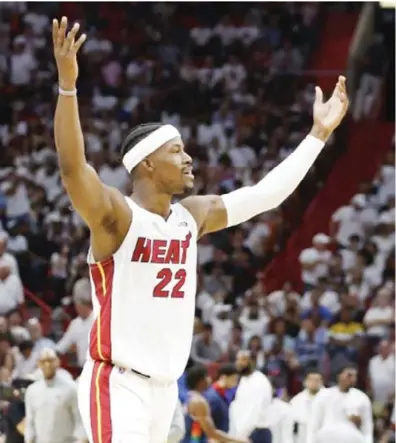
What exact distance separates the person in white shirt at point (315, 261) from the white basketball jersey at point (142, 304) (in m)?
10.0

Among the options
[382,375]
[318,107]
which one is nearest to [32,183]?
[382,375]

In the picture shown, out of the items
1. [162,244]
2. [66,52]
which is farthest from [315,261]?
[66,52]

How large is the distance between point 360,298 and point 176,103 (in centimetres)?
613

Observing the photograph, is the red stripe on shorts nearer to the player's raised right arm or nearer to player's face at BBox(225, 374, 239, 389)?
the player's raised right arm

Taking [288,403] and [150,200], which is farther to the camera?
[288,403]

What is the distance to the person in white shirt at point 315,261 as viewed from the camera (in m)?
15.7

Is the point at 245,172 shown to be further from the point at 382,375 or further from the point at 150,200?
the point at 150,200

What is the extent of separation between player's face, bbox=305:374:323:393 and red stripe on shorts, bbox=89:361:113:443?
5936 millimetres

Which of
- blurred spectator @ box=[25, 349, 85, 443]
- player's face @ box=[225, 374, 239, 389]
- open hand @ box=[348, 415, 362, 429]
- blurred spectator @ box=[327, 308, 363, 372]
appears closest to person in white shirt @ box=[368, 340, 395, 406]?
blurred spectator @ box=[327, 308, 363, 372]

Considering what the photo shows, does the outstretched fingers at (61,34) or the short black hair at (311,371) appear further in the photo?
the short black hair at (311,371)

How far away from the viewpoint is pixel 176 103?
20109 millimetres

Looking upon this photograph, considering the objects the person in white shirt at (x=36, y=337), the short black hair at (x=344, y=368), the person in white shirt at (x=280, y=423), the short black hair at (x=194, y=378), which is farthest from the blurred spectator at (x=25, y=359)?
the short black hair at (x=344, y=368)

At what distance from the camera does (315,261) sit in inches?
627

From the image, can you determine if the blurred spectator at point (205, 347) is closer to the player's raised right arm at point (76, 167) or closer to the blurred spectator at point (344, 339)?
the blurred spectator at point (344, 339)
